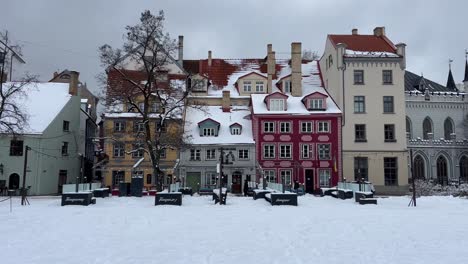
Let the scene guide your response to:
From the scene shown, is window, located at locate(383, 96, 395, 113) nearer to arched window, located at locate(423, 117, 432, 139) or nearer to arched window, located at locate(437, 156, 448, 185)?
arched window, located at locate(423, 117, 432, 139)

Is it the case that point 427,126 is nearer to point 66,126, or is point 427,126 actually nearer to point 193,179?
point 193,179

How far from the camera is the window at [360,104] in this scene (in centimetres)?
4841

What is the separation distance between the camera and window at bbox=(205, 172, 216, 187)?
46500 mm

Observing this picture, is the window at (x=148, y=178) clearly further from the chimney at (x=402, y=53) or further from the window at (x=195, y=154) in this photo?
the chimney at (x=402, y=53)

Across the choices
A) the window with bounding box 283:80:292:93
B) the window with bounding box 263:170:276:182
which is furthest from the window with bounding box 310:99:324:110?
the window with bounding box 263:170:276:182

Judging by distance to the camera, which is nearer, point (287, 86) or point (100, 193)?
point (100, 193)

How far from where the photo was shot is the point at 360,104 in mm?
48500

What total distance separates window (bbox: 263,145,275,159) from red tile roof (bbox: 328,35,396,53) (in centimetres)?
1314

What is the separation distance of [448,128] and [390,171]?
14416mm

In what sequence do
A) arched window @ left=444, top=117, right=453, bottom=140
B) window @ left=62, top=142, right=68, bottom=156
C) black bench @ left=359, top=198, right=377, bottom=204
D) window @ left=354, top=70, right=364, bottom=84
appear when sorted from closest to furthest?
1. black bench @ left=359, top=198, right=377, bottom=204
2. window @ left=62, top=142, right=68, bottom=156
3. window @ left=354, top=70, right=364, bottom=84
4. arched window @ left=444, top=117, right=453, bottom=140

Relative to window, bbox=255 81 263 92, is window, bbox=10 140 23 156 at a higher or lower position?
lower

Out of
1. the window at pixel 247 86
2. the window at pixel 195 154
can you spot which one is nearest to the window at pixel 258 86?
the window at pixel 247 86

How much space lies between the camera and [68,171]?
48625mm

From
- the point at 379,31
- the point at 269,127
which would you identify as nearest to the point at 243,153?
the point at 269,127
